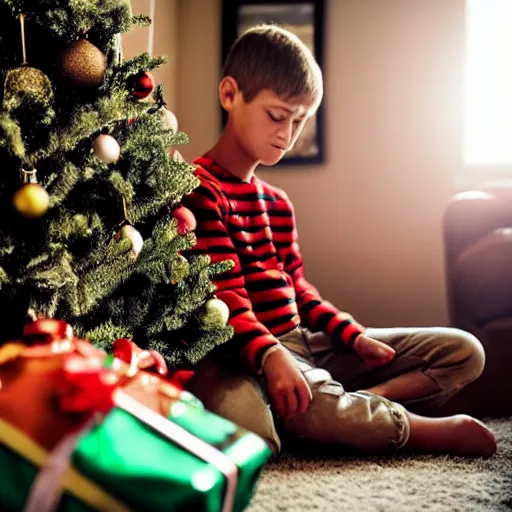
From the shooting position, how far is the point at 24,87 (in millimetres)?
689

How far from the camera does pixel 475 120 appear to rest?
222cm

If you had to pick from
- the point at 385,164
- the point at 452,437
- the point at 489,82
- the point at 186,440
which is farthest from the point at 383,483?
the point at 489,82

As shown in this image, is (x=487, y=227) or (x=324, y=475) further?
(x=487, y=227)

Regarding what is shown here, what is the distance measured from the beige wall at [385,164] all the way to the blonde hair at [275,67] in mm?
992

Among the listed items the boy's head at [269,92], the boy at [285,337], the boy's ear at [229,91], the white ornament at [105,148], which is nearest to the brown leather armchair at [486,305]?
the boy at [285,337]

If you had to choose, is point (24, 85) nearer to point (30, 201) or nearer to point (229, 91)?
point (30, 201)

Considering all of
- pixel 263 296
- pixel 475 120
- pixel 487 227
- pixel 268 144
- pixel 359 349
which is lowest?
pixel 359 349

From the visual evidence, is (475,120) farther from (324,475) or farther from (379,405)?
(324,475)

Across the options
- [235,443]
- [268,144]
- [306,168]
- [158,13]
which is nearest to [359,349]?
[268,144]

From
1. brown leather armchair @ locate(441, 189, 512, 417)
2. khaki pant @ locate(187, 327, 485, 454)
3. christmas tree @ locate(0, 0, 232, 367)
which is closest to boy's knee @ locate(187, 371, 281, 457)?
khaki pant @ locate(187, 327, 485, 454)

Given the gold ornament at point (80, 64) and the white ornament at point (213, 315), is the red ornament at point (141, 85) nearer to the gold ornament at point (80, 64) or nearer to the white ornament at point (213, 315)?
the gold ornament at point (80, 64)

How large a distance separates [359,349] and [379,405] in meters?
0.18

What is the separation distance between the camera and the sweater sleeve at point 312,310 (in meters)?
1.21

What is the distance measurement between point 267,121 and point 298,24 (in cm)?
116
